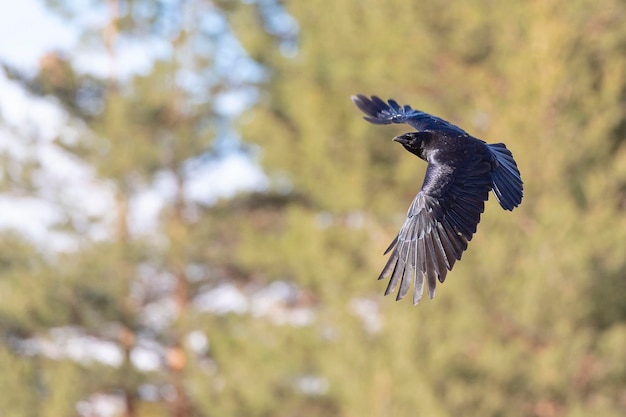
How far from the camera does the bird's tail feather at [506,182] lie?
493 cm

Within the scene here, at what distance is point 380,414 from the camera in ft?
38.0

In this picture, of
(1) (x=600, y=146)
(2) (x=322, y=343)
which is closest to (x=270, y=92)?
(2) (x=322, y=343)

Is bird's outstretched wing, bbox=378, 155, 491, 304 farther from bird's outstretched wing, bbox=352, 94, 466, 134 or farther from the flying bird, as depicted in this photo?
bird's outstretched wing, bbox=352, 94, 466, 134

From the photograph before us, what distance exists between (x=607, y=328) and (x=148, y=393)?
6403 millimetres

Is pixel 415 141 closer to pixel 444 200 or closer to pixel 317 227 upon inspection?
pixel 444 200

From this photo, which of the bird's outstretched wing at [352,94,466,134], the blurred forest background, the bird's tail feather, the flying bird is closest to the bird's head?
the flying bird

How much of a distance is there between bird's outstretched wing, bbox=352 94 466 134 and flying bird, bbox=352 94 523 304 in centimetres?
1

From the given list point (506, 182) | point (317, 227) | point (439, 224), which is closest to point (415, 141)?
point (506, 182)

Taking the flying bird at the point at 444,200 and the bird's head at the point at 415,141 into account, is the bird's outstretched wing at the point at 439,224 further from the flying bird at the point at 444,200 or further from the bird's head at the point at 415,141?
the bird's head at the point at 415,141

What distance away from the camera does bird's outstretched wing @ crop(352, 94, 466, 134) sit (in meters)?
5.39

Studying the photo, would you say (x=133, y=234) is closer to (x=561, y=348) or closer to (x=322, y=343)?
(x=322, y=343)

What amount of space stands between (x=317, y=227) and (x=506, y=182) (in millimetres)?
10011

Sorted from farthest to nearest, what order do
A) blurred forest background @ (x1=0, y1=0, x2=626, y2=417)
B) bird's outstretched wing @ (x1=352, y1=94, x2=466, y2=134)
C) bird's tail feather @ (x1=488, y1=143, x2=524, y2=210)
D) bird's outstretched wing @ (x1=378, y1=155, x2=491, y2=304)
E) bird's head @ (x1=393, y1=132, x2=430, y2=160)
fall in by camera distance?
blurred forest background @ (x1=0, y1=0, x2=626, y2=417) → bird's outstretched wing @ (x1=352, y1=94, x2=466, y2=134) → bird's head @ (x1=393, y1=132, x2=430, y2=160) → bird's tail feather @ (x1=488, y1=143, x2=524, y2=210) → bird's outstretched wing @ (x1=378, y1=155, x2=491, y2=304)

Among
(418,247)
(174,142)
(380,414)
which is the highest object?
(174,142)
